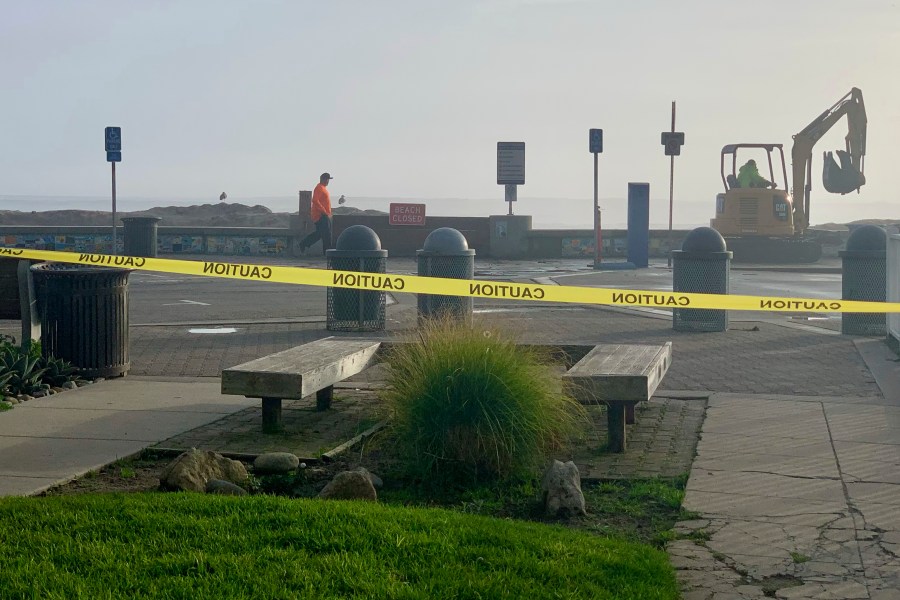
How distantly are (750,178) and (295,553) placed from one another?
3137 cm

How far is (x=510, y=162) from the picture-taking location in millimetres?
33000

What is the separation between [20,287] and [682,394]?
561 centimetres

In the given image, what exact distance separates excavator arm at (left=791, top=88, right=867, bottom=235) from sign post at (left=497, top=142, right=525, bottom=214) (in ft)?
28.1

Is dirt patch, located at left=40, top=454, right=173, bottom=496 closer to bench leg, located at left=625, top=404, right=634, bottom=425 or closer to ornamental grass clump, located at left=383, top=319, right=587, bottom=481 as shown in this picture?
ornamental grass clump, located at left=383, top=319, right=587, bottom=481

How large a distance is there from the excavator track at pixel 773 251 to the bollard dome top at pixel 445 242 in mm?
19663

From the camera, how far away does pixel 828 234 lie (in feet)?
122

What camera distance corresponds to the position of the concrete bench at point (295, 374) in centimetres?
771

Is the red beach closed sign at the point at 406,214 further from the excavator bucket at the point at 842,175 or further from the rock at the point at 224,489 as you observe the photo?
the rock at the point at 224,489

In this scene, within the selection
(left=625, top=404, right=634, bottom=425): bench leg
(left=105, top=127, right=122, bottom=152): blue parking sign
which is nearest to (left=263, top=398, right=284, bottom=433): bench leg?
(left=625, top=404, right=634, bottom=425): bench leg

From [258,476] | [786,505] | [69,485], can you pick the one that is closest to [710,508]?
[786,505]

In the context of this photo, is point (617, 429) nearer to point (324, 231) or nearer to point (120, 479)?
point (120, 479)

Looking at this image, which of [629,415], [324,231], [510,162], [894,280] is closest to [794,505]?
[629,415]

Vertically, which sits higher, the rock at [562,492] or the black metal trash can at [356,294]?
the black metal trash can at [356,294]

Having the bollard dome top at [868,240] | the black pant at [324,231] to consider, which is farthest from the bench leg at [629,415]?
the black pant at [324,231]
